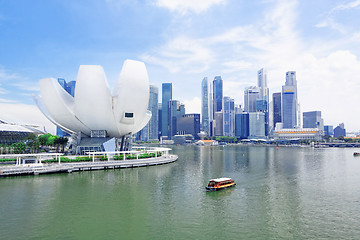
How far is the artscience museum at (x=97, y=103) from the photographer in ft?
189

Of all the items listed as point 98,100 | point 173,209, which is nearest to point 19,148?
point 98,100

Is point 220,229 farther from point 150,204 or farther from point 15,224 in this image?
point 15,224

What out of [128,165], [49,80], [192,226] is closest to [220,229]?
[192,226]

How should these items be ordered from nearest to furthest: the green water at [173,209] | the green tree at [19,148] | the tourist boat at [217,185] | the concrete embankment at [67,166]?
the green water at [173,209], the tourist boat at [217,185], the concrete embankment at [67,166], the green tree at [19,148]

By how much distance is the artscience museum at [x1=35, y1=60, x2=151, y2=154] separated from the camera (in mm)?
57531

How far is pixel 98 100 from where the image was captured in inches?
2301

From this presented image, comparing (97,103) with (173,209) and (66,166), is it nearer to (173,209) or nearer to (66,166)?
(66,166)

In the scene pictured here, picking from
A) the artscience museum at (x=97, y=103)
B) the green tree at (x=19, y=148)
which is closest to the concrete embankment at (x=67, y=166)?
the artscience museum at (x=97, y=103)

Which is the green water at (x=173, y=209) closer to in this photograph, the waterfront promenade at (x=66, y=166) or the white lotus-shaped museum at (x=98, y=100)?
the waterfront promenade at (x=66, y=166)

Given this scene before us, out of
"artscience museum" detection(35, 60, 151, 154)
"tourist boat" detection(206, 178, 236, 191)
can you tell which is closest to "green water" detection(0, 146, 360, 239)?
"tourist boat" detection(206, 178, 236, 191)

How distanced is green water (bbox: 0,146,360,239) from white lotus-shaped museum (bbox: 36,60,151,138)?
23.3m

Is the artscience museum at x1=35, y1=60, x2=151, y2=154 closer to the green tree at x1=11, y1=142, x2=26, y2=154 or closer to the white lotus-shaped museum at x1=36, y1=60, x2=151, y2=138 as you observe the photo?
the white lotus-shaped museum at x1=36, y1=60, x2=151, y2=138

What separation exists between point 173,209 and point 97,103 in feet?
133

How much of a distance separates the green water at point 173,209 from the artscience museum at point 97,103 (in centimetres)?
2329
